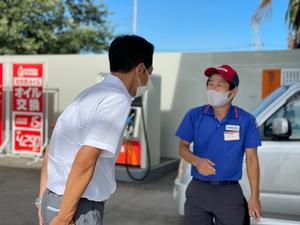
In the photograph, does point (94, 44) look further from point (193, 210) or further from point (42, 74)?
point (193, 210)

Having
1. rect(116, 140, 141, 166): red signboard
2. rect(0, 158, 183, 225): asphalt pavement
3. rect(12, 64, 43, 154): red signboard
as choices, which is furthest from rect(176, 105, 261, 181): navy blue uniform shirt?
rect(12, 64, 43, 154): red signboard

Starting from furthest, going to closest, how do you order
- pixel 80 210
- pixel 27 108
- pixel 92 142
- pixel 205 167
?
pixel 27 108 < pixel 205 167 < pixel 80 210 < pixel 92 142

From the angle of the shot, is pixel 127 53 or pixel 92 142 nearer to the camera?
pixel 92 142

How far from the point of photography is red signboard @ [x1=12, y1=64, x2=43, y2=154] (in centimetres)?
977

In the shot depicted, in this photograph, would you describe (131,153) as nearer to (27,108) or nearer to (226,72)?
(27,108)

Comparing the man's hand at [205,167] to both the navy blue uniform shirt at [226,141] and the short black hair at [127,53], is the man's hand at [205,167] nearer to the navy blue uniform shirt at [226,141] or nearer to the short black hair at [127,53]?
the navy blue uniform shirt at [226,141]

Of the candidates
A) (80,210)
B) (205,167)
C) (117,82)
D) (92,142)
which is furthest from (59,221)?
(205,167)

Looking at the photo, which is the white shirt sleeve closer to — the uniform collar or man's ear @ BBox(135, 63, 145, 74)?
man's ear @ BBox(135, 63, 145, 74)

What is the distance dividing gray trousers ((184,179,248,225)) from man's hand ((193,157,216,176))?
5.1 inches

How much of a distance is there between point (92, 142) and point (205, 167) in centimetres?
133

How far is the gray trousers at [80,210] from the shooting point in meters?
1.96

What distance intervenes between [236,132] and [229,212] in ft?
1.77

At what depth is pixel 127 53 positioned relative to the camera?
2045mm

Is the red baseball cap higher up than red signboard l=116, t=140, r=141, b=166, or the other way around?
the red baseball cap
